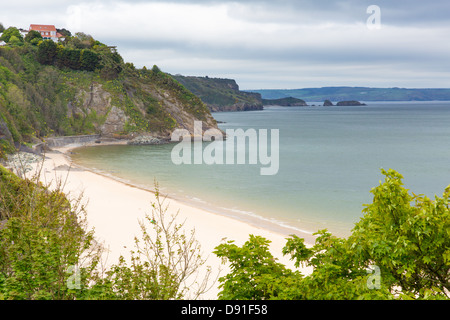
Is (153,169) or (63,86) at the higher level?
(63,86)

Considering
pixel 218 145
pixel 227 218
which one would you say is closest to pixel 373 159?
pixel 218 145

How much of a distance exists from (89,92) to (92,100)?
6.74ft

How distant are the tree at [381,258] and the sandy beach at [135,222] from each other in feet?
28.0

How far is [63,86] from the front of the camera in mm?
88875

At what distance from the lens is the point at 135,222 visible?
94.4 feet

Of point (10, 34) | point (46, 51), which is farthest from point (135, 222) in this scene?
point (10, 34)

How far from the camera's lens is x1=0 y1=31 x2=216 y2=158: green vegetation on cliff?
261 feet

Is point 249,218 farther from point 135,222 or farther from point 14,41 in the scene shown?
point 14,41

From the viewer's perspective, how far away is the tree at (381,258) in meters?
8.34

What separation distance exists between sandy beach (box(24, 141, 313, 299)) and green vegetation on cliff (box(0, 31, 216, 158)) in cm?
3946

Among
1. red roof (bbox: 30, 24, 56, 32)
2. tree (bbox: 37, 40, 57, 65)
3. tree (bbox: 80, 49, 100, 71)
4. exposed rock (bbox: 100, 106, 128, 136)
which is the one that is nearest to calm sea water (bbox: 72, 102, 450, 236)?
exposed rock (bbox: 100, 106, 128, 136)

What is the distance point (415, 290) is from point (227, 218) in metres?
23.4

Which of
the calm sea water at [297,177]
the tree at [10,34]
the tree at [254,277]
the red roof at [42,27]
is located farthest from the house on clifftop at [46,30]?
the tree at [254,277]
